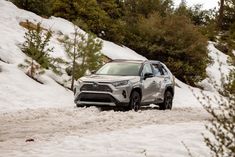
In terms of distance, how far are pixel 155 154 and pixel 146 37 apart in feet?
77.2

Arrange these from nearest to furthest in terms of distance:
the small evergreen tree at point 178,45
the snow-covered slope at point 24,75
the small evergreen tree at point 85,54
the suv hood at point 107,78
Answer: the suv hood at point 107,78
the snow-covered slope at point 24,75
the small evergreen tree at point 85,54
the small evergreen tree at point 178,45

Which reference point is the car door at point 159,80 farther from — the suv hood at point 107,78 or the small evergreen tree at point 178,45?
the small evergreen tree at point 178,45

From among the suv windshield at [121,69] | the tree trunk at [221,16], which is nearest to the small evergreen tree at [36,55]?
the suv windshield at [121,69]

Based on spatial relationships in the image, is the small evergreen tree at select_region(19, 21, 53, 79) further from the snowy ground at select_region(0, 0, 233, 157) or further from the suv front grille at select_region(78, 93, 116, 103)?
the suv front grille at select_region(78, 93, 116, 103)

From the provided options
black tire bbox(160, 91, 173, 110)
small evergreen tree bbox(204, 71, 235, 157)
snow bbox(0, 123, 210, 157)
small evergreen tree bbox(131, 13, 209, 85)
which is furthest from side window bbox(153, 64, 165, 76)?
small evergreen tree bbox(131, 13, 209, 85)

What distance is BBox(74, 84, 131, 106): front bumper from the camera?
48.1 feet

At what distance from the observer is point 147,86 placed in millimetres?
16000

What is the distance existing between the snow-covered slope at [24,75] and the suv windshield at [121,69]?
5.85ft

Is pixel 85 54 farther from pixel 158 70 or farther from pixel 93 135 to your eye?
pixel 93 135

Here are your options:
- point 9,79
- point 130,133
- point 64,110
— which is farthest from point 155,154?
point 9,79

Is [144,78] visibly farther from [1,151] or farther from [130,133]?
[1,151]

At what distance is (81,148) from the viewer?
322 inches

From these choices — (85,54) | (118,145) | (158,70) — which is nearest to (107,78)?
(158,70)

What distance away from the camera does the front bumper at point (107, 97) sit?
14.7 metres
